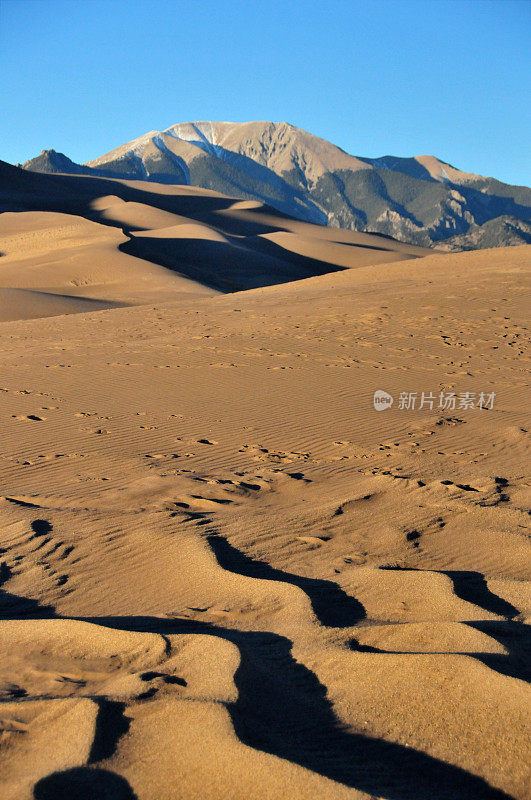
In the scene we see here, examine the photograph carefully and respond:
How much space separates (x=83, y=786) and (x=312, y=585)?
6.34 feet

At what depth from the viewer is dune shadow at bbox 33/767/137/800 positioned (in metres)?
2.17

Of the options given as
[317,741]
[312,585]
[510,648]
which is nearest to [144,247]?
[312,585]

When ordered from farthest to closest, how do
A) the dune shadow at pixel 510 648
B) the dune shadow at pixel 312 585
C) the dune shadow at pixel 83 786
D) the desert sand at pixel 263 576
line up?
1. the dune shadow at pixel 312 585
2. the dune shadow at pixel 510 648
3. the desert sand at pixel 263 576
4. the dune shadow at pixel 83 786

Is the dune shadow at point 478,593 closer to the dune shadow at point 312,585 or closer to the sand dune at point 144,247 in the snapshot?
the dune shadow at point 312,585

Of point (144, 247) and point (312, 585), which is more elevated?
point (144, 247)

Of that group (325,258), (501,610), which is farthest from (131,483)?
(325,258)

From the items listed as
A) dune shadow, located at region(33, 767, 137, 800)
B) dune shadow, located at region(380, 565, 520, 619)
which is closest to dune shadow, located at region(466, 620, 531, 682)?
dune shadow, located at region(380, 565, 520, 619)

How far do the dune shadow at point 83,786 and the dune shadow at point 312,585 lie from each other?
1385 mm

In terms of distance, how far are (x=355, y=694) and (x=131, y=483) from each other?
3723 mm

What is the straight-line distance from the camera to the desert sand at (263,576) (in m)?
2.34

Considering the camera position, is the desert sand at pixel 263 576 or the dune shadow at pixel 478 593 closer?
the desert sand at pixel 263 576

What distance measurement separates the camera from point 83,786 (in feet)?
7.27

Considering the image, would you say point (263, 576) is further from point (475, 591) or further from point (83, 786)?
point (83, 786)

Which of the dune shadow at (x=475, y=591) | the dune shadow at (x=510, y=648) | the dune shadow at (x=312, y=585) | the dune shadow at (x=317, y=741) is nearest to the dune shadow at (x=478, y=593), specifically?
the dune shadow at (x=475, y=591)
